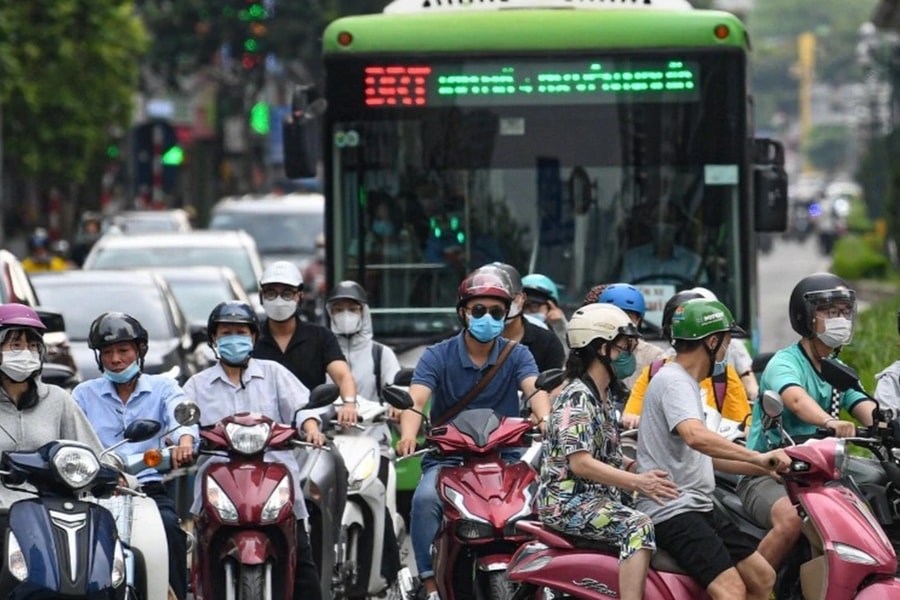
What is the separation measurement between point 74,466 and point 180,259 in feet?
50.7

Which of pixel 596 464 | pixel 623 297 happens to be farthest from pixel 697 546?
pixel 623 297

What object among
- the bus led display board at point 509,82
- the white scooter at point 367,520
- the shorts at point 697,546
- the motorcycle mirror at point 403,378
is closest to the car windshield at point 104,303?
the bus led display board at point 509,82

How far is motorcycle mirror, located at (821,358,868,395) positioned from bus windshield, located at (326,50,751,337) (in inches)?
216

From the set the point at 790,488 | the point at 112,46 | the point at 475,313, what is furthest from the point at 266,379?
the point at 112,46

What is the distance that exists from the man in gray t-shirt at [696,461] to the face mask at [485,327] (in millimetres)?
1678

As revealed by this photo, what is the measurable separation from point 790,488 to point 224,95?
46.9 m

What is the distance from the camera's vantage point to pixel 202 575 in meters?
8.61

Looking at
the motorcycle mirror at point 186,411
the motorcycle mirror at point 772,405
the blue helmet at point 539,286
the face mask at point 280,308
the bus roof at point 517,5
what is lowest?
the motorcycle mirror at point 186,411

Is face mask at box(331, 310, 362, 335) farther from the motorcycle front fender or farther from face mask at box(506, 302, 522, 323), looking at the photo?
the motorcycle front fender

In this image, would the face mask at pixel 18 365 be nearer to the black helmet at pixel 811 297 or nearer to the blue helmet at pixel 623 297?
the blue helmet at pixel 623 297

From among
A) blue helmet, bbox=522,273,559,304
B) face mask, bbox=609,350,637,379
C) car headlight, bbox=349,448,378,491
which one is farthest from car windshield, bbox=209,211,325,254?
face mask, bbox=609,350,637,379

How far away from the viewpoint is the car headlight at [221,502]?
27.8ft

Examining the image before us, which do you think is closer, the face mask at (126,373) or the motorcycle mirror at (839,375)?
the motorcycle mirror at (839,375)

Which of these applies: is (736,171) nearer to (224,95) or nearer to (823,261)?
(224,95)
